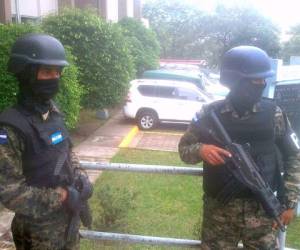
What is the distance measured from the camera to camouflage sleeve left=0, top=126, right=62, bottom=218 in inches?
87.1

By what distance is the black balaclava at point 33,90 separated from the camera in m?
2.38

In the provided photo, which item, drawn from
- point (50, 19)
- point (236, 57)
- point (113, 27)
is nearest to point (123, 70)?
point (113, 27)

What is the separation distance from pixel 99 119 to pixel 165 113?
2403 millimetres

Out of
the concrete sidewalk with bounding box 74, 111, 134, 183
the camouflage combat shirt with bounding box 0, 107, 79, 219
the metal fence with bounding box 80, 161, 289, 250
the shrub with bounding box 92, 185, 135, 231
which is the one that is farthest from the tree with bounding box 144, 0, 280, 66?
the camouflage combat shirt with bounding box 0, 107, 79, 219

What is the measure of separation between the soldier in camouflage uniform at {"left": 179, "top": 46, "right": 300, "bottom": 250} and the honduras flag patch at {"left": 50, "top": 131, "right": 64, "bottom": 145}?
0.74 m

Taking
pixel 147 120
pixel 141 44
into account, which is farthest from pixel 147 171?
pixel 141 44

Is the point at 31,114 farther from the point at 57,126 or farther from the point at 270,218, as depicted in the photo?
the point at 270,218

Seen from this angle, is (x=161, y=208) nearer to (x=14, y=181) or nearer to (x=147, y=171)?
(x=147, y=171)

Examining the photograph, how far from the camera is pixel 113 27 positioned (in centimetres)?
1241

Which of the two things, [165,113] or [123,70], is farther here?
[165,113]

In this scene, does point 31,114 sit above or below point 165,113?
above

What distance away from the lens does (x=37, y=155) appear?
232 centimetres

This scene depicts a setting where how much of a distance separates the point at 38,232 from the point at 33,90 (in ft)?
2.51

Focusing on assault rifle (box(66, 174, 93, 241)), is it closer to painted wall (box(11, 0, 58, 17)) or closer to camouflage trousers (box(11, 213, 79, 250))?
camouflage trousers (box(11, 213, 79, 250))
